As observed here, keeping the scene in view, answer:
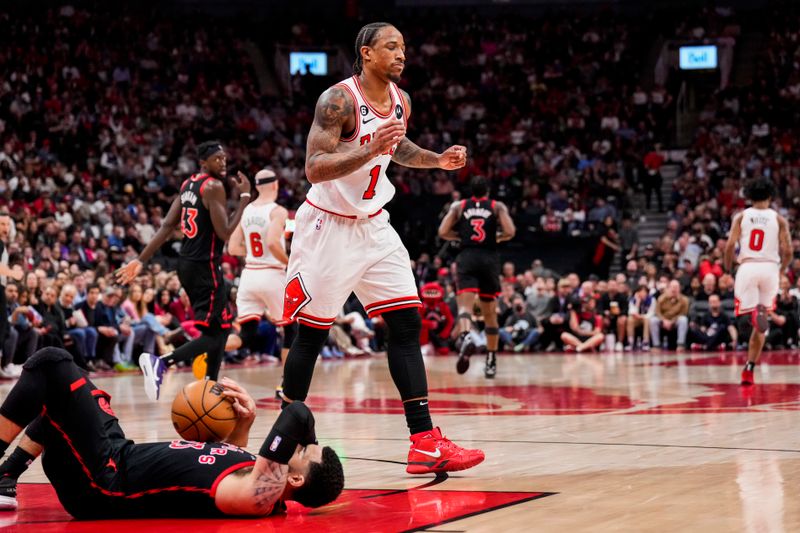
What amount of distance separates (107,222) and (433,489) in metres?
15.7

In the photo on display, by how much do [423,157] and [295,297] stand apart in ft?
3.45

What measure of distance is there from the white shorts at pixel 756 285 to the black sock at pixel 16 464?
7.72 metres

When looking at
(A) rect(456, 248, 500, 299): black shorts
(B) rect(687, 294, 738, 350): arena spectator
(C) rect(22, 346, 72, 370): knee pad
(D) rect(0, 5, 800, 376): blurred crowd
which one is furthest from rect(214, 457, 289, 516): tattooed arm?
(B) rect(687, 294, 738, 350): arena spectator

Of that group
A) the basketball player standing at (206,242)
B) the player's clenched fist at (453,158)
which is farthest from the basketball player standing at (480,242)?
the player's clenched fist at (453,158)

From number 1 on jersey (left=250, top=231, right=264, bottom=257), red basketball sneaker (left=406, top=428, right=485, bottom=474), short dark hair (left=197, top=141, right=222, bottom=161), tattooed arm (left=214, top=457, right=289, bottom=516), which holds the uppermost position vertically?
short dark hair (left=197, top=141, right=222, bottom=161)

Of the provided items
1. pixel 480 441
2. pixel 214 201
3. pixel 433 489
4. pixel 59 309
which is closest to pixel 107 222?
pixel 59 309

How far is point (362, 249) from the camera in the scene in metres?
5.80

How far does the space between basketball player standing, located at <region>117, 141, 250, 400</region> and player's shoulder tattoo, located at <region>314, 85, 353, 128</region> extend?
12.0ft

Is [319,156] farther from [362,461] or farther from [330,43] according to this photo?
[330,43]

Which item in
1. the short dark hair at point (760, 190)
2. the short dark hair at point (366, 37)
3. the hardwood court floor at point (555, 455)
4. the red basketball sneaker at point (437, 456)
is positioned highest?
the short dark hair at point (366, 37)

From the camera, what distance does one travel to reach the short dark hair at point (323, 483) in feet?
14.3

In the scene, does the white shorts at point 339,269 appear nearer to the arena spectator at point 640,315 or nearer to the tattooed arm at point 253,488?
the tattooed arm at point 253,488

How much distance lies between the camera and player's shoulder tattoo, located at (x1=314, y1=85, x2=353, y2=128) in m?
5.56

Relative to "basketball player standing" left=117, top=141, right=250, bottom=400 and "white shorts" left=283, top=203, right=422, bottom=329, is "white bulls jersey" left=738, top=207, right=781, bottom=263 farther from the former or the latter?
"white shorts" left=283, top=203, right=422, bottom=329
